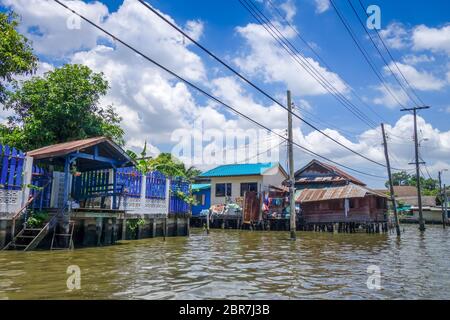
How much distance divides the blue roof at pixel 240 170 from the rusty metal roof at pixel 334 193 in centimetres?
519

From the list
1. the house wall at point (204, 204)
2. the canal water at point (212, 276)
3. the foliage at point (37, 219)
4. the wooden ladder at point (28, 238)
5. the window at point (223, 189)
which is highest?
the window at point (223, 189)

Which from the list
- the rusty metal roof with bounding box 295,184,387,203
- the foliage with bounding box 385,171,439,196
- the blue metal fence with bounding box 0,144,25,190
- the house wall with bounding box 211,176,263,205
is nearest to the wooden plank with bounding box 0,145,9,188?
the blue metal fence with bounding box 0,144,25,190

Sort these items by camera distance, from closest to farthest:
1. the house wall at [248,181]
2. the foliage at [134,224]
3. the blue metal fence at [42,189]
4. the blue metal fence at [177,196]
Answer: the blue metal fence at [42,189] < the foliage at [134,224] < the blue metal fence at [177,196] < the house wall at [248,181]

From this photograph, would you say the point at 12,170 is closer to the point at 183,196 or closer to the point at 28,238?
the point at 28,238

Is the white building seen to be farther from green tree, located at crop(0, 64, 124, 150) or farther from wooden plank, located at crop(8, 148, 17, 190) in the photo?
wooden plank, located at crop(8, 148, 17, 190)

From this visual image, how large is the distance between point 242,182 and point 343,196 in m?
11.6

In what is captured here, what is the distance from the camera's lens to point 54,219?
1420cm

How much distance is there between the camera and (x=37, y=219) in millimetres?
14125

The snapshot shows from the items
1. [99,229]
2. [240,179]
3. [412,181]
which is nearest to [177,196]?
[99,229]

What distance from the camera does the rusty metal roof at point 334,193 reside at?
105 feet

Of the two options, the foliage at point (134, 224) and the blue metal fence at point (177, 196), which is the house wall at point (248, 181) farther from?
the foliage at point (134, 224)

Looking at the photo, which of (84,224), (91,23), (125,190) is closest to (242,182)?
(125,190)

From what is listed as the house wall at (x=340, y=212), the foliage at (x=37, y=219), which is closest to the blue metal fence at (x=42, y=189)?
the foliage at (x=37, y=219)
